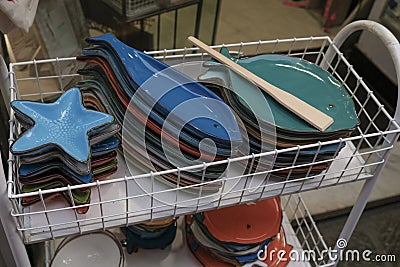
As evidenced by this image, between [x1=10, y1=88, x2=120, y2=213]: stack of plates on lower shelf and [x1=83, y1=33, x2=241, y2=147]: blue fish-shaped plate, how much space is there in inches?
3.1

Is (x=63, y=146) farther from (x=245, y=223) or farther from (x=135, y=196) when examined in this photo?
(x=245, y=223)

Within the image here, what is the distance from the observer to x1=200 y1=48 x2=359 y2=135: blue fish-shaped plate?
761 millimetres

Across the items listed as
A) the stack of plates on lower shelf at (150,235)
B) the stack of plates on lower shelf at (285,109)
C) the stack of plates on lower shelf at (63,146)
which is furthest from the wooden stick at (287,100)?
the stack of plates on lower shelf at (150,235)

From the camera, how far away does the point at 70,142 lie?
2.15 ft

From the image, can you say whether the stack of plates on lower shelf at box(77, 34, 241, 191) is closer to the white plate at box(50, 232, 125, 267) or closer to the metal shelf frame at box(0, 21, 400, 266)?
the metal shelf frame at box(0, 21, 400, 266)

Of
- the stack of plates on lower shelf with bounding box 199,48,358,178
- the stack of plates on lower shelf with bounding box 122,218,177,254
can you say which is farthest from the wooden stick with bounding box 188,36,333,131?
the stack of plates on lower shelf with bounding box 122,218,177,254

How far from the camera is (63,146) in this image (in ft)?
2.11

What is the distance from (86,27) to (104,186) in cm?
69

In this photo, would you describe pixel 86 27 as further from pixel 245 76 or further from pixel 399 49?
pixel 399 49

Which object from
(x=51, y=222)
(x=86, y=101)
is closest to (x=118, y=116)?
(x=86, y=101)

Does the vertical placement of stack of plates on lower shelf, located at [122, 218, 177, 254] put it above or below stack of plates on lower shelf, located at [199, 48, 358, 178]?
below

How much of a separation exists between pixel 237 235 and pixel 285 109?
0.31 meters

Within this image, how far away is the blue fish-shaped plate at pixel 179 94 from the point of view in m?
0.71

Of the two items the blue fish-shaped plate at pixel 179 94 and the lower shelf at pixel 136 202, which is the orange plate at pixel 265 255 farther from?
the blue fish-shaped plate at pixel 179 94
